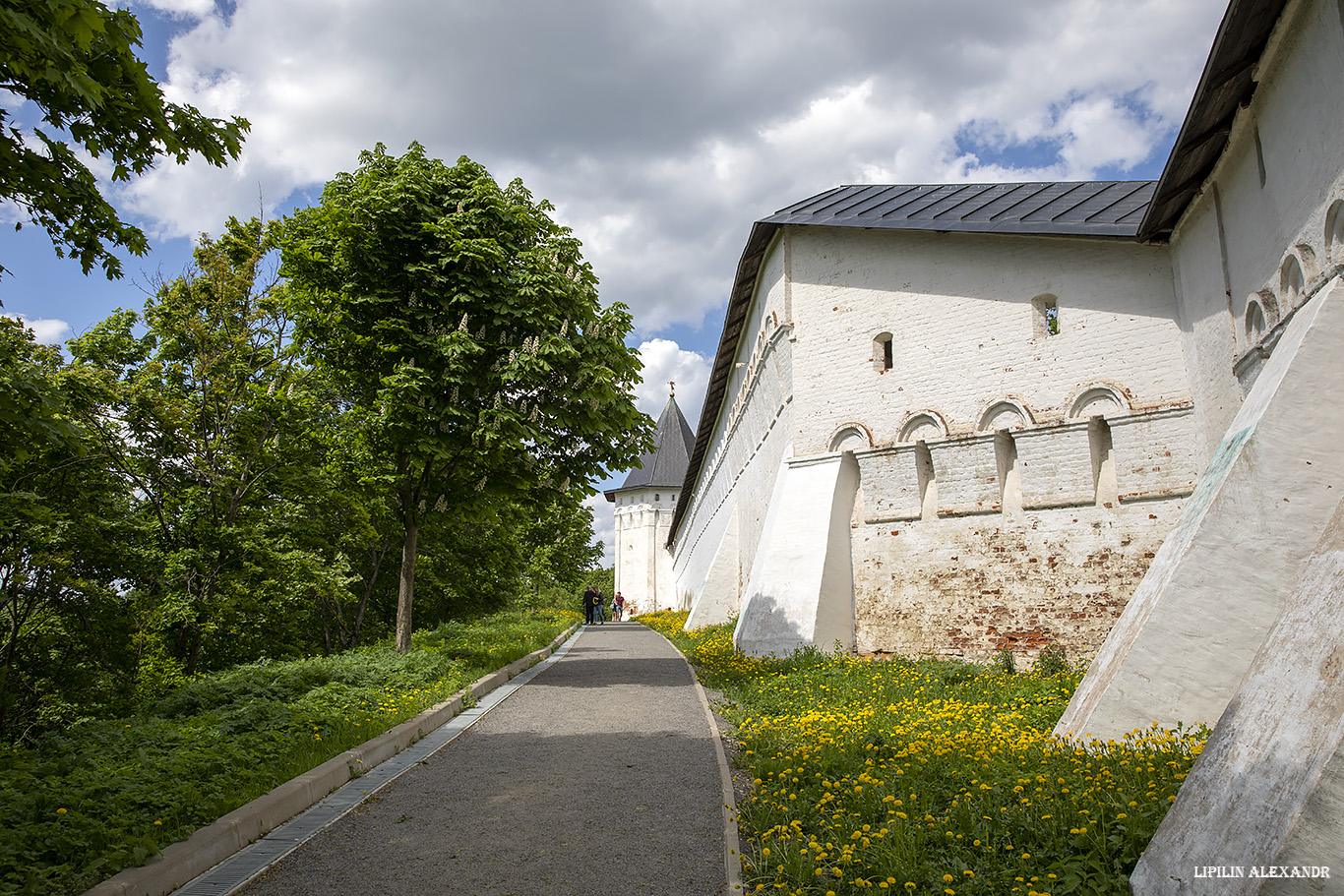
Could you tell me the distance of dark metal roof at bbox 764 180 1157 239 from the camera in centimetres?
1078

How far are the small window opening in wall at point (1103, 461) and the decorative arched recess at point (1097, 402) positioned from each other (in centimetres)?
12

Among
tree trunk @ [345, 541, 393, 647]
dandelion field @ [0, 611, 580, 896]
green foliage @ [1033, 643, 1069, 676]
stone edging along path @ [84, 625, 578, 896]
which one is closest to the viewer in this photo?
stone edging along path @ [84, 625, 578, 896]

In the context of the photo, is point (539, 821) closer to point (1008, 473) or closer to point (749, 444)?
point (1008, 473)

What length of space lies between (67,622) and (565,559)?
66.1 feet

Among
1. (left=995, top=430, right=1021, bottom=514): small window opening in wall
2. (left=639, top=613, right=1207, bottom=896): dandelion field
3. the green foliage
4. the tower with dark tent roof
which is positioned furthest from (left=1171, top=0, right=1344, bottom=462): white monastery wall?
the tower with dark tent roof

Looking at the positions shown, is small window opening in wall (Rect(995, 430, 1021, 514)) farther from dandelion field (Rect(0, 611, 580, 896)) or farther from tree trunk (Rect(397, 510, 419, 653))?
tree trunk (Rect(397, 510, 419, 653))

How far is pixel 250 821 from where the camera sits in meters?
4.48

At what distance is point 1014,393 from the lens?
1142 centimetres

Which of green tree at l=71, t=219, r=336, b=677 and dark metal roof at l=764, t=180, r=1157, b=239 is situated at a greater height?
dark metal roof at l=764, t=180, r=1157, b=239

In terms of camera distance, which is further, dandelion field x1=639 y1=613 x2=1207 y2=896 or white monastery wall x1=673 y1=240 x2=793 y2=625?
white monastery wall x1=673 y1=240 x2=793 y2=625

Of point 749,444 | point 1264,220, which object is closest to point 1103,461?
point 1264,220

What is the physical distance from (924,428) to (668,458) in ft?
156

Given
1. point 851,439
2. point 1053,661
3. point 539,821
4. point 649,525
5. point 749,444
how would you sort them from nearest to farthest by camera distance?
point 539,821 < point 1053,661 < point 851,439 < point 749,444 < point 649,525

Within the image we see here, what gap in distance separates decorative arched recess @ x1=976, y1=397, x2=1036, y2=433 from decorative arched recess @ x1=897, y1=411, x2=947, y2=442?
0.54 meters
